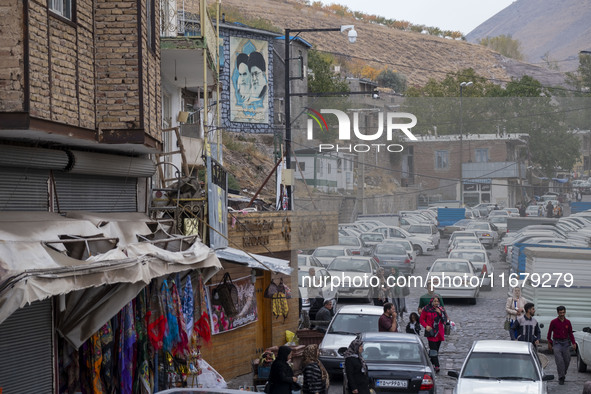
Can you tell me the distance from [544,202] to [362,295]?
770 centimetres

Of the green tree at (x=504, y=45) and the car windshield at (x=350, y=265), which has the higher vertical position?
the green tree at (x=504, y=45)

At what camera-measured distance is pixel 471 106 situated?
30828mm

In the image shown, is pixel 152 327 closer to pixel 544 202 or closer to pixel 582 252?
pixel 582 252

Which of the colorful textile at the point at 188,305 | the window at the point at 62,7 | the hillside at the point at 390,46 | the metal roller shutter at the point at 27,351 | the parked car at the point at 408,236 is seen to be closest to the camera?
the metal roller shutter at the point at 27,351

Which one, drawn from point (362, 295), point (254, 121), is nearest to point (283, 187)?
point (254, 121)

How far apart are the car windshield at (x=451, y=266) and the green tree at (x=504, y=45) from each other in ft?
508

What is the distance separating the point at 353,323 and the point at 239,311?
2632mm

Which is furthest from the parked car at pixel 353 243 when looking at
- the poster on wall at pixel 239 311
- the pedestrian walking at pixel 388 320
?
the pedestrian walking at pixel 388 320

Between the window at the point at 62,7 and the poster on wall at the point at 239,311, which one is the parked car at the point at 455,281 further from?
the window at the point at 62,7

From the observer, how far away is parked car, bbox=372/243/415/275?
28.7 metres

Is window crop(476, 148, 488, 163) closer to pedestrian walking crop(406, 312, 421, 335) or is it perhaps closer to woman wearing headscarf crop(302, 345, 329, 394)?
pedestrian walking crop(406, 312, 421, 335)

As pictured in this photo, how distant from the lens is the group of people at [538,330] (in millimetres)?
18297

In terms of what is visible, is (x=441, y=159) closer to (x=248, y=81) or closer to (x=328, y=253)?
(x=328, y=253)

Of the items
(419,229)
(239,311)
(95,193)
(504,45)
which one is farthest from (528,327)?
(504,45)
